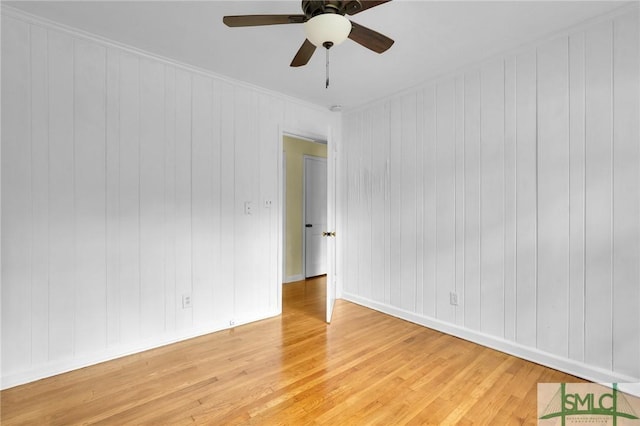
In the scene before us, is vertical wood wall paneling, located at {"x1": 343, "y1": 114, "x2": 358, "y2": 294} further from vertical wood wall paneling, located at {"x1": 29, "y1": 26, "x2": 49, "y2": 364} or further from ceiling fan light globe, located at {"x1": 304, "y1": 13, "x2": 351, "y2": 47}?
vertical wood wall paneling, located at {"x1": 29, "y1": 26, "x2": 49, "y2": 364}

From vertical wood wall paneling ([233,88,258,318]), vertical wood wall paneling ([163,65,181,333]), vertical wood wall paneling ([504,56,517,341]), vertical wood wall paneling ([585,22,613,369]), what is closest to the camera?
vertical wood wall paneling ([585,22,613,369])

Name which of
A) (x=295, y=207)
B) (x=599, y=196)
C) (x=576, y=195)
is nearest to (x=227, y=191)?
(x=295, y=207)

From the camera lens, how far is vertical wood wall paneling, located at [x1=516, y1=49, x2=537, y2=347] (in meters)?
2.47

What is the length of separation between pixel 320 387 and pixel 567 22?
3.11 metres

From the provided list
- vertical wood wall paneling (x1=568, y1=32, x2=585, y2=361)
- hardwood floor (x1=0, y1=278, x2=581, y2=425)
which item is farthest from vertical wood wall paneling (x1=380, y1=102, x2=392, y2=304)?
vertical wood wall paneling (x1=568, y1=32, x2=585, y2=361)

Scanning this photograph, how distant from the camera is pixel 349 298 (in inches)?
161

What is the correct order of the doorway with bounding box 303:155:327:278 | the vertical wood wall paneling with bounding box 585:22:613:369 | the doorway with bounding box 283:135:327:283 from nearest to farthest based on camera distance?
the vertical wood wall paneling with bounding box 585:22:613:369, the doorway with bounding box 283:135:327:283, the doorway with bounding box 303:155:327:278

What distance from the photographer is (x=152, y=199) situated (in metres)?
2.68

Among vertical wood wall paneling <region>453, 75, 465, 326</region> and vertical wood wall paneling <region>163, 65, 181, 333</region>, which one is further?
vertical wood wall paneling <region>453, 75, 465, 326</region>

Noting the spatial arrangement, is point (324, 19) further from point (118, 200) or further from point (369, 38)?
Answer: point (118, 200)

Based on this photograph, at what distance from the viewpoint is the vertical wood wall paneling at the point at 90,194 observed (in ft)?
7.70

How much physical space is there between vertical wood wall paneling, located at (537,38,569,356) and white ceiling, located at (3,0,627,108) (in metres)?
0.31

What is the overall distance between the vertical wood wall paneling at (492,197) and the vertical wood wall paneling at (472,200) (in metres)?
0.04

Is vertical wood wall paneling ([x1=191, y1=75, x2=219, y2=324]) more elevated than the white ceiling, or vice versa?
the white ceiling
